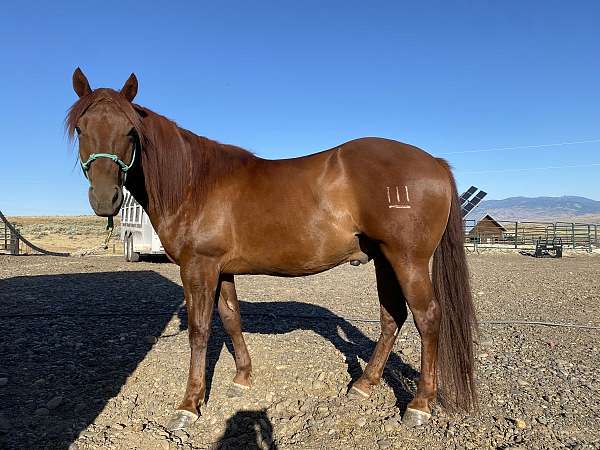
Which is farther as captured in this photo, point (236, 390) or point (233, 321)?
point (233, 321)

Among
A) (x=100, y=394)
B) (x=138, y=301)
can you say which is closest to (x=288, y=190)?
(x=100, y=394)

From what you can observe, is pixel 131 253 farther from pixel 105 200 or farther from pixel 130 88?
pixel 105 200

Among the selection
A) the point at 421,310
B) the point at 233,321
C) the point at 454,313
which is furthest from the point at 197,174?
the point at 454,313

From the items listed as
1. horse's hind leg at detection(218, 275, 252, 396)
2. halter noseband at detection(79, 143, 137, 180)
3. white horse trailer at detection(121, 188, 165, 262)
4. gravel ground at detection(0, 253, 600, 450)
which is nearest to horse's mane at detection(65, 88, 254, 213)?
halter noseband at detection(79, 143, 137, 180)

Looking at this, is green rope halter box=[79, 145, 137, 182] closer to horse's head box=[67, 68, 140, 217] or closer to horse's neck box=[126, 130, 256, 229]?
horse's head box=[67, 68, 140, 217]

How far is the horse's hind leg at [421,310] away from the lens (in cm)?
334

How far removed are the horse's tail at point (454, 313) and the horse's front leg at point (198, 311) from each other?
1.92 m

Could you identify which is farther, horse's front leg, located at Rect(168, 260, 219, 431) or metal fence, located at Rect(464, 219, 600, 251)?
metal fence, located at Rect(464, 219, 600, 251)

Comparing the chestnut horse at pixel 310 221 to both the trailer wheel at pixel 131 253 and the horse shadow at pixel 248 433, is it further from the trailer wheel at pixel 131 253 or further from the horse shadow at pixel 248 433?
the trailer wheel at pixel 131 253

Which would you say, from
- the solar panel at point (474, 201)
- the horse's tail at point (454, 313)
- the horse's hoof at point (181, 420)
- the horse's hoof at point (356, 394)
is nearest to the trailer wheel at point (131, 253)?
the horse's hoof at point (181, 420)

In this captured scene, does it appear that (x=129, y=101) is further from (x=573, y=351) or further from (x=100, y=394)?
(x=573, y=351)

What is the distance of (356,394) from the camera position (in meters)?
3.79

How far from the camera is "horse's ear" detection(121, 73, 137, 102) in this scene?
3.47 meters

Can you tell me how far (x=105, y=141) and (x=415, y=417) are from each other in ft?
10.1
